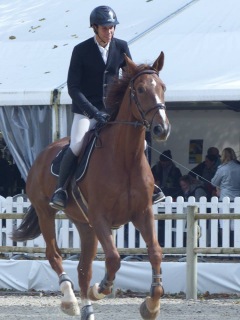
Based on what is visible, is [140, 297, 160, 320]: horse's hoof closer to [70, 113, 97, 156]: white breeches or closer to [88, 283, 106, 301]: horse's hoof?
[88, 283, 106, 301]: horse's hoof

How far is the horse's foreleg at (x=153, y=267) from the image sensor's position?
8.40m

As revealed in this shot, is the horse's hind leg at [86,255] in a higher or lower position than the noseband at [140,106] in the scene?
lower

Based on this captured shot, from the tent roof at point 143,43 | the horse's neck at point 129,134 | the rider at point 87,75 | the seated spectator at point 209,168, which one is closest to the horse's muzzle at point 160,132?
the horse's neck at point 129,134

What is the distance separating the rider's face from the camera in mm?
9212

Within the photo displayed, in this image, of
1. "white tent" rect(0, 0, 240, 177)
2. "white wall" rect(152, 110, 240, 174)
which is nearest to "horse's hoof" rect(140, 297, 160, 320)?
"white tent" rect(0, 0, 240, 177)

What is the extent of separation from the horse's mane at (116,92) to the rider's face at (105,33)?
1.78 ft

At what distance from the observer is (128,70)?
8703 mm

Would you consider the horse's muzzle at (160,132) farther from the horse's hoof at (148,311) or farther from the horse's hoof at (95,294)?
the horse's hoof at (95,294)

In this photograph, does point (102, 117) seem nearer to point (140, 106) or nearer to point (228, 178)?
point (140, 106)

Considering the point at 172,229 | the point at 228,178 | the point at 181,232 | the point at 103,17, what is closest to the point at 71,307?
the point at 103,17

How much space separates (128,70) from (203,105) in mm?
10236

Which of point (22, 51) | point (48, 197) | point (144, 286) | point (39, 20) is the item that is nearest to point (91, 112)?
point (48, 197)

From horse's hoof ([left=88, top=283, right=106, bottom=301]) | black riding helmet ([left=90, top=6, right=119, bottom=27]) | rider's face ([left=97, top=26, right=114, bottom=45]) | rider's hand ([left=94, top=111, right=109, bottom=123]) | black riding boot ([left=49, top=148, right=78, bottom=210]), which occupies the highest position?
black riding helmet ([left=90, top=6, right=119, bottom=27])

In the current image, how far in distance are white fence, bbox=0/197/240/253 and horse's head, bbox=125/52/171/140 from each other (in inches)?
176
